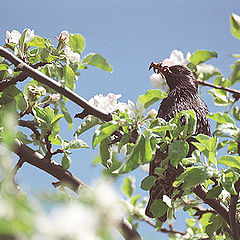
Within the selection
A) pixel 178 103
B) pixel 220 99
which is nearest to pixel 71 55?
pixel 220 99

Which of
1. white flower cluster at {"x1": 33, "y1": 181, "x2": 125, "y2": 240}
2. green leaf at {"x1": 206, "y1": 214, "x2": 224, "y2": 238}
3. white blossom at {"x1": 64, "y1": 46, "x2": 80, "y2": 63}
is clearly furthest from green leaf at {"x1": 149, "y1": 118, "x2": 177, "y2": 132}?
white flower cluster at {"x1": 33, "y1": 181, "x2": 125, "y2": 240}

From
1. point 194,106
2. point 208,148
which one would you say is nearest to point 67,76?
point 208,148

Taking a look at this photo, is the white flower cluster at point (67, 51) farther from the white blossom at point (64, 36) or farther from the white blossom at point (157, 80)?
the white blossom at point (157, 80)

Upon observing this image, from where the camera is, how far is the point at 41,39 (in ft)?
4.02

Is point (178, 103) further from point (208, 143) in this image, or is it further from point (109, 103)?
point (208, 143)

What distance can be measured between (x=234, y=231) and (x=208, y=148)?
10.4 inches

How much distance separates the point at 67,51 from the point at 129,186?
0.83 m

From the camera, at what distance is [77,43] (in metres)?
1.20

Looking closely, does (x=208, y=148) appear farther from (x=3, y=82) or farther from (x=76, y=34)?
(x=3, y=82)

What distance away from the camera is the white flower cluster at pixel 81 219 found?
0.18 meters

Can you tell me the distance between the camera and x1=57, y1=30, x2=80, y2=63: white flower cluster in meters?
1.20

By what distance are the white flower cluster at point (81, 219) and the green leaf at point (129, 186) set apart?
1613 millimetres

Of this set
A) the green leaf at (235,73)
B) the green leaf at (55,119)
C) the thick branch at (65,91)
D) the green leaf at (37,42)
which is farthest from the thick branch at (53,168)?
the green leaf at (235,73)

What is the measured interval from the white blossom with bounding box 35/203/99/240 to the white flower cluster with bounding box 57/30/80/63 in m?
1.05
